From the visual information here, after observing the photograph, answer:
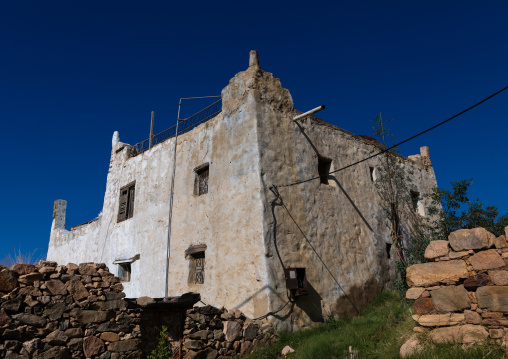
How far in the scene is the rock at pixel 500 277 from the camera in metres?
5.73

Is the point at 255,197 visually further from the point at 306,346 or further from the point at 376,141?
the point at 376,141

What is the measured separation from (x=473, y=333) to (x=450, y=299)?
559 mm

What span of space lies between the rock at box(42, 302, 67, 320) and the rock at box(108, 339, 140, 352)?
114 centimetres

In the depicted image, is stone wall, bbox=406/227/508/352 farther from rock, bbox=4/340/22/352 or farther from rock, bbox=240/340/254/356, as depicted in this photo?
rock, bbox=4/340/22/352

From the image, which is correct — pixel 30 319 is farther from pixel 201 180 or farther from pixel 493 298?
pixel 493 298

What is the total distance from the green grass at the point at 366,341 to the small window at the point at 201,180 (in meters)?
4.78

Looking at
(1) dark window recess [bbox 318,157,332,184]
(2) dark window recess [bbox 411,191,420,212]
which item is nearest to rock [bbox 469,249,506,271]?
(1) dark window recess [bbox 318,157,332,184]

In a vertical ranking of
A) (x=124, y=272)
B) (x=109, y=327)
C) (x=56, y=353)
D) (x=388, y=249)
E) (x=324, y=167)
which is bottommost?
(x=56, y=353)

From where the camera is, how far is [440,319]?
6.19 meters

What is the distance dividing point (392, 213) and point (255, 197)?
20.7ft

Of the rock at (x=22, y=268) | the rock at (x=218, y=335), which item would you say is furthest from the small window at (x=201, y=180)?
the rock at (x=22, y=268)

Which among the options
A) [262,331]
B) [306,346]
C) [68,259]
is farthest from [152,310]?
[68,259]

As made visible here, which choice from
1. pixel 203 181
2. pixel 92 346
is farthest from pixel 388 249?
pixel 92 346

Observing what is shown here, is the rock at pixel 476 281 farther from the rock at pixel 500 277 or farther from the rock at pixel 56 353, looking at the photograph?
the rock at pixel 56 353
